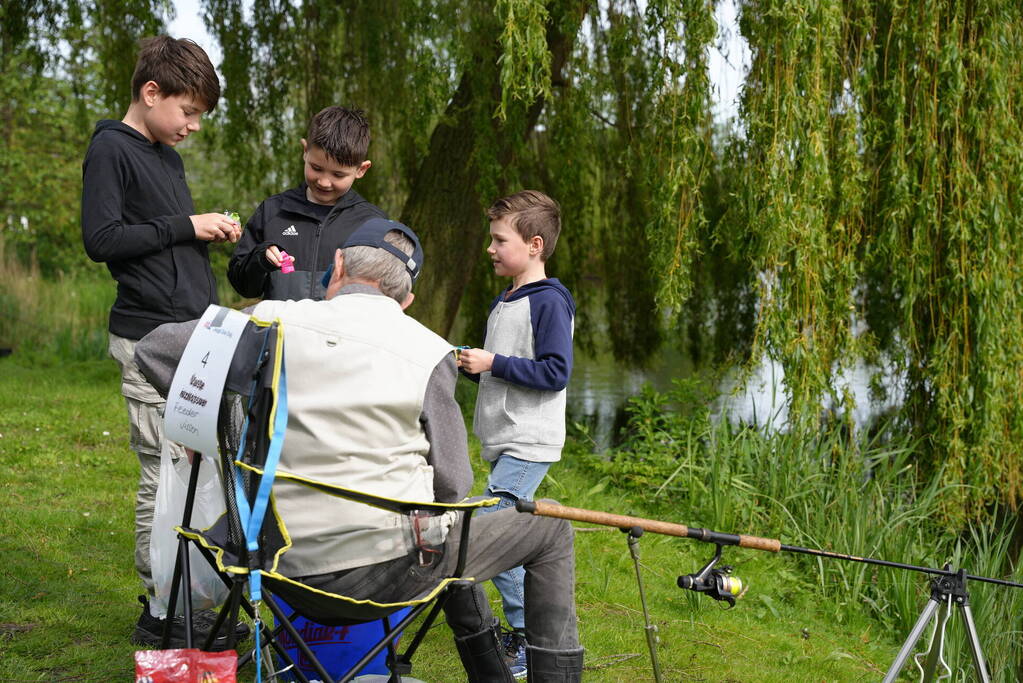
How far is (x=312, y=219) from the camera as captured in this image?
3.69m

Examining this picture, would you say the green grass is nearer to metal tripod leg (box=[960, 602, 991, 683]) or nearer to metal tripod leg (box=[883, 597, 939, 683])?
metal tripod leg (box=[883, 597, 939, 683])

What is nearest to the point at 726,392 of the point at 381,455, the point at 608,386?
the point at 608,386

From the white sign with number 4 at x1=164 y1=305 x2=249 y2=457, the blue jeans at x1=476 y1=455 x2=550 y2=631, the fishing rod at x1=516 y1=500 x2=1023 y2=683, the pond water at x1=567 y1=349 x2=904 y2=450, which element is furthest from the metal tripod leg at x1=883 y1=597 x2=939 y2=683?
the pond water at x1=567 y1=349 x2=904 y2=450

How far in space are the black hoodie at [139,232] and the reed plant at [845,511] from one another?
11.6 ft

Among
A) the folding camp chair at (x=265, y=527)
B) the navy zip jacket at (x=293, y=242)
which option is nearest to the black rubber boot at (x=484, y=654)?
the folding camp chair at (x=265, y=527)

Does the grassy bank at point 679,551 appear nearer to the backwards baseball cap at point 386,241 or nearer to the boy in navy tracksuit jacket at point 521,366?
the boy in navy tracksuit jacket at point 521,366

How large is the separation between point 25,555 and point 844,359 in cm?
458

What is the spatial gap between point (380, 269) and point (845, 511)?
402cm

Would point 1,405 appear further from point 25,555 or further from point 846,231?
point 846,231

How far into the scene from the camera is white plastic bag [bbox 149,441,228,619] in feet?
9.36

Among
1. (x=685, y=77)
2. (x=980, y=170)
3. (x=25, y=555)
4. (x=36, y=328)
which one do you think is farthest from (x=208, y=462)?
(x=36, y=328)

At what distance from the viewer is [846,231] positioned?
6.45 m

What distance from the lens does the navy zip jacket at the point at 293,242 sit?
3595 millimetres

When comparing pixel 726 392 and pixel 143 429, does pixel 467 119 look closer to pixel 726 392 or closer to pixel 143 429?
pixel 726 392
